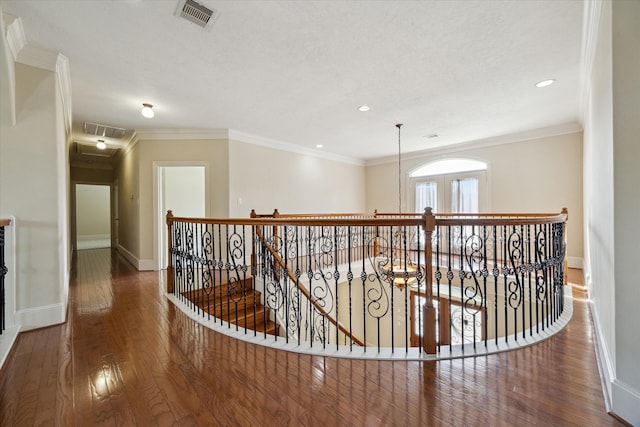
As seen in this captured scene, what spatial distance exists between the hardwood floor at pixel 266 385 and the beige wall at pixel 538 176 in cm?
353

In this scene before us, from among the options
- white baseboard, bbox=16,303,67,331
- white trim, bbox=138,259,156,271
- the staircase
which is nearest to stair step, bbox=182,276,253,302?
the staircase

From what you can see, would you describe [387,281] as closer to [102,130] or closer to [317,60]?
[317,60]

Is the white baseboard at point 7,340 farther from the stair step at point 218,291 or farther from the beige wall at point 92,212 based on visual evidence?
the beige wall at point 92,212

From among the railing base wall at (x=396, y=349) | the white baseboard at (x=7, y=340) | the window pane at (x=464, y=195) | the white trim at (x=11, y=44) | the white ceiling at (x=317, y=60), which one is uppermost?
the white ceiling at (x=317, y=60)

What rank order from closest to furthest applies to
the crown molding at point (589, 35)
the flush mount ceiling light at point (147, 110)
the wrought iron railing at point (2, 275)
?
the crown molding at point (589, 35) → the wrought iron railing at point (2, 275) → the flush mount ceiling light at point (147, 110)

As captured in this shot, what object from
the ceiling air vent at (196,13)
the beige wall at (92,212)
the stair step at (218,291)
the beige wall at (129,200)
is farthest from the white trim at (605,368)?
the beige wall at (92,212)

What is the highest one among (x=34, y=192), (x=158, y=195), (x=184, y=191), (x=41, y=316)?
(x=184, y=191)

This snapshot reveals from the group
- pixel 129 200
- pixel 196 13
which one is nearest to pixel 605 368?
pixel 196 13

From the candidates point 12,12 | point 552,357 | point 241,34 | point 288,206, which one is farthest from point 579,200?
point 12,12

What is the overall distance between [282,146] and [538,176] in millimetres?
5327

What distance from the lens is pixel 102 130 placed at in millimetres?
4973

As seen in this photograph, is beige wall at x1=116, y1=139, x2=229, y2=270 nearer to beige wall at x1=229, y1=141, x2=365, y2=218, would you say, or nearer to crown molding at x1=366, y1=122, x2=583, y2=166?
beige wall at x1=229, y1=141, x2=365, y2=218

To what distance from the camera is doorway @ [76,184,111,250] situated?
401 inches

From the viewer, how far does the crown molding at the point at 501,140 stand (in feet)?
16.3
